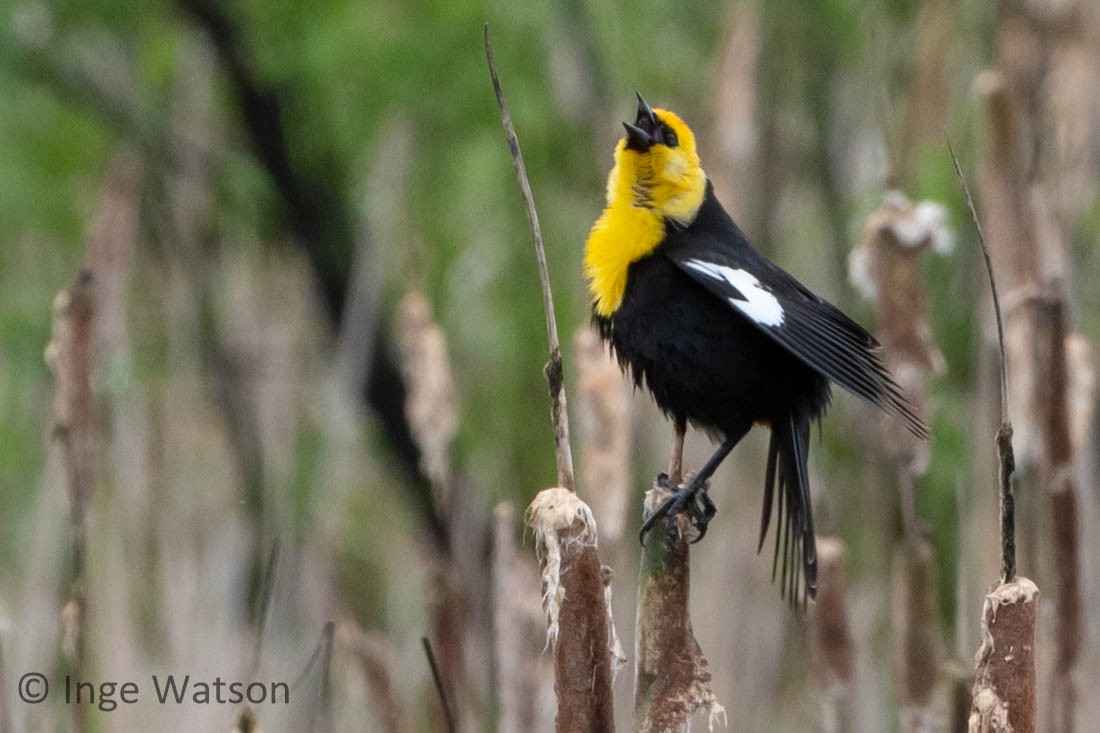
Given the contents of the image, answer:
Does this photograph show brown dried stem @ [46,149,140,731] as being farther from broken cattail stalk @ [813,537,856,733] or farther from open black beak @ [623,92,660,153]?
broken cattail stalk @ [813,537,856,733]

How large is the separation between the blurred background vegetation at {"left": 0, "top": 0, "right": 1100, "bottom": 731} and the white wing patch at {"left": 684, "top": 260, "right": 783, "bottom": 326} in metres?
0.52

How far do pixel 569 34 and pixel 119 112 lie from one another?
1.27 m

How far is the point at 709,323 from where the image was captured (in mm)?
2088

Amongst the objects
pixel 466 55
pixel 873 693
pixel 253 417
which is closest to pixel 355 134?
pixel 466 55

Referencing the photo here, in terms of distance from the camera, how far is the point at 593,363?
2.18 metres

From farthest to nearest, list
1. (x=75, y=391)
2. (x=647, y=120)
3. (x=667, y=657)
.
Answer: (x=647, y=120) < (x=75, y=391) < (x=667, y=657)

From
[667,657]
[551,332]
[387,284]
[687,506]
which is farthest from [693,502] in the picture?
[387,284]

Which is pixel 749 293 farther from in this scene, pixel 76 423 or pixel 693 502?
pixel 76 423

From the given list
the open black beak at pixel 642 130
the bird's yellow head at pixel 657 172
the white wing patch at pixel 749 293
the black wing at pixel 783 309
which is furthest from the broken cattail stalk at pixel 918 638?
the open black beak at pixel 642 130

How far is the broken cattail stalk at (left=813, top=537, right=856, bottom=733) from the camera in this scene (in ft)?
6.68

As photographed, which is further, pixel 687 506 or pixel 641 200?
pixel 641 200

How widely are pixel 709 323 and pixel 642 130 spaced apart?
37 cm

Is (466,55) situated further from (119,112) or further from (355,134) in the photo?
(119,112)

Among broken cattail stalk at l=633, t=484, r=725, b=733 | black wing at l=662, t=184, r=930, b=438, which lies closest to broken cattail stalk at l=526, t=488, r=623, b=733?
broken cattail stalk at l=633, t=484, r=725, b=733
